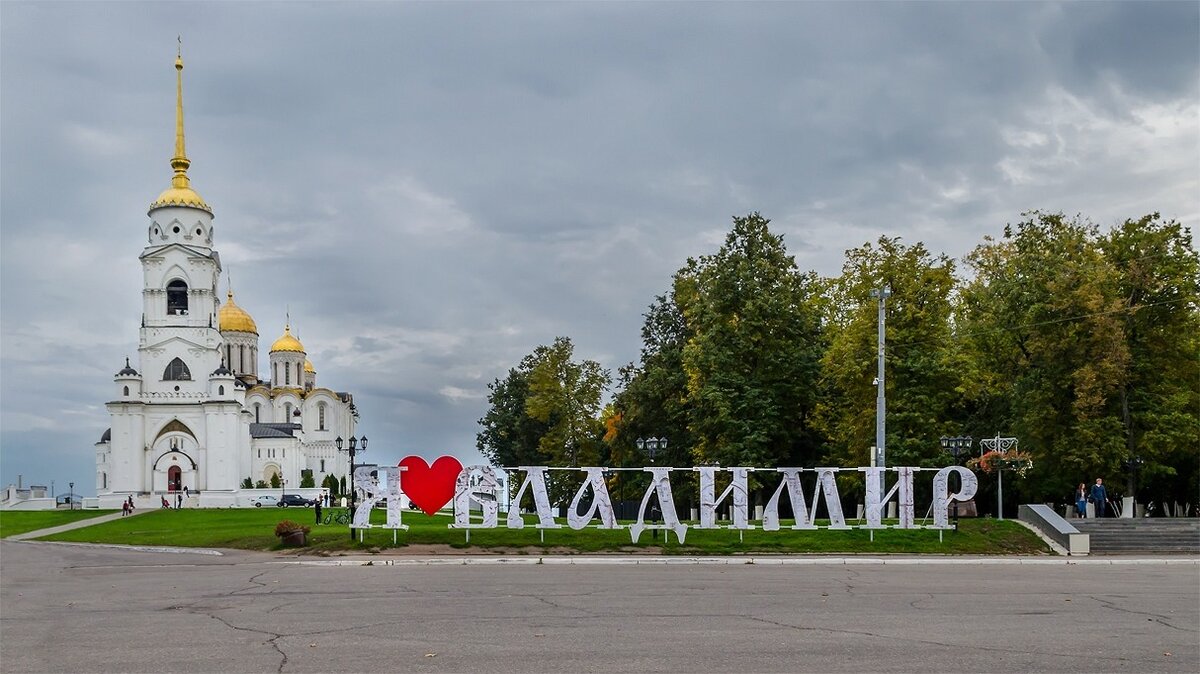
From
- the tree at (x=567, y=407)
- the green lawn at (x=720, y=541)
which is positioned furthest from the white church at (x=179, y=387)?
the green lawn at (x=720, y=541)

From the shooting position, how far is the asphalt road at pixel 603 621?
1210cm

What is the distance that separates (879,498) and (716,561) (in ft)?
22.9

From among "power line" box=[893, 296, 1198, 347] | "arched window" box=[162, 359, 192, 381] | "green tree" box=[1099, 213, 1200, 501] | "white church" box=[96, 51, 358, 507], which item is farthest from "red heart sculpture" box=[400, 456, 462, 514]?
"arched window" box=[162, 359, 192, 381]

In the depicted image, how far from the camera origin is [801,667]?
1162 centimetres

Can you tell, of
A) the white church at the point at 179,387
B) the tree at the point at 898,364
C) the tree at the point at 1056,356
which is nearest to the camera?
the tree at the point at 1056,356

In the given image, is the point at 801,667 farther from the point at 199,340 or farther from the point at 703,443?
the point at 199,340

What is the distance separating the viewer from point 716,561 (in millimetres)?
28344

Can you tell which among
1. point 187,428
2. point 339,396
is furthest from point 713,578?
point 339,396

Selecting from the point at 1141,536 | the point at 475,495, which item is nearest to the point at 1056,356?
the point at 1141,536

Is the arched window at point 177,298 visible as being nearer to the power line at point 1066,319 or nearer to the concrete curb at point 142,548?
the concrete curb at point 142,548

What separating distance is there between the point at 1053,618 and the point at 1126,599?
12.8ft

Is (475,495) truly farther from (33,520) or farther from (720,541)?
(33,520)

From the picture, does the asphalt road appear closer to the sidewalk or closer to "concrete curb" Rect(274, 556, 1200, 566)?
"concrete curb" Rect(274, 556, 1200, 566)

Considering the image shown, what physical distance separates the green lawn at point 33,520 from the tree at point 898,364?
4005 centimetres
